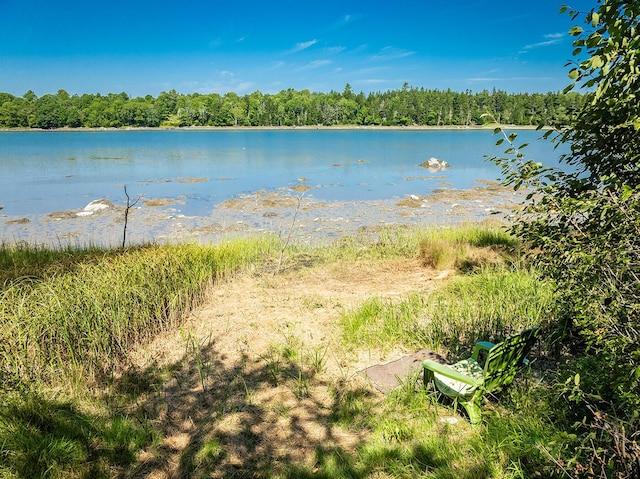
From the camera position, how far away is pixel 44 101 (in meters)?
120

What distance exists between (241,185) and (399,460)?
71.7 ft

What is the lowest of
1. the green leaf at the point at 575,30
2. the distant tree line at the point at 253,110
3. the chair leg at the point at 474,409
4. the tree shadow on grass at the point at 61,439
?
the tree shadow on grass at the point at 61,439

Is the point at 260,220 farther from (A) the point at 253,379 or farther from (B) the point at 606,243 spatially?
(B) the point at 606,243

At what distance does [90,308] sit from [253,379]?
216 centimetres

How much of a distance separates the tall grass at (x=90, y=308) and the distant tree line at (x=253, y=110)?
119676 millimetres

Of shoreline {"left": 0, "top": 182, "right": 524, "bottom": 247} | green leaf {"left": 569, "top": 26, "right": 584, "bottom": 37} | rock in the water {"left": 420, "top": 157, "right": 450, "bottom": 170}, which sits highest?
green leaf {"left": 569, "top": 26, "right": 584, "bottom": 37}

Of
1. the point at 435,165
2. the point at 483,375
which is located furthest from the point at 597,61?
the point at 435,165

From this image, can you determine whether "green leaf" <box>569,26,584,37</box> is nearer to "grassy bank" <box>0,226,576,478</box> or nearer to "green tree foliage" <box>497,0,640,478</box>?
"green tree foliage" <box>497,0,640,478</box>

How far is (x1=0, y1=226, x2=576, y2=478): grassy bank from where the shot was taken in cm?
322

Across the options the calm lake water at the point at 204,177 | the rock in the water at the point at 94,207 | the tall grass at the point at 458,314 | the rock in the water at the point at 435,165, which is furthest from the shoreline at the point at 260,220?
the rock in the water at the point at 435,165

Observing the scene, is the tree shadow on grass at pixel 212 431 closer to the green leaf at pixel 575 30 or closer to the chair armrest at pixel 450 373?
the chair armrest at pixel 450 373

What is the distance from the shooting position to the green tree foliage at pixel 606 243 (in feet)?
7.90

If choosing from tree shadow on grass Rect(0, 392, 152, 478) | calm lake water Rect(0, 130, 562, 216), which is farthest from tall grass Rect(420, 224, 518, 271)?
calm lake water Rect(0, 130, 562, 216)

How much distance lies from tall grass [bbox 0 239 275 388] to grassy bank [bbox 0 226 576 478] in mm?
21
